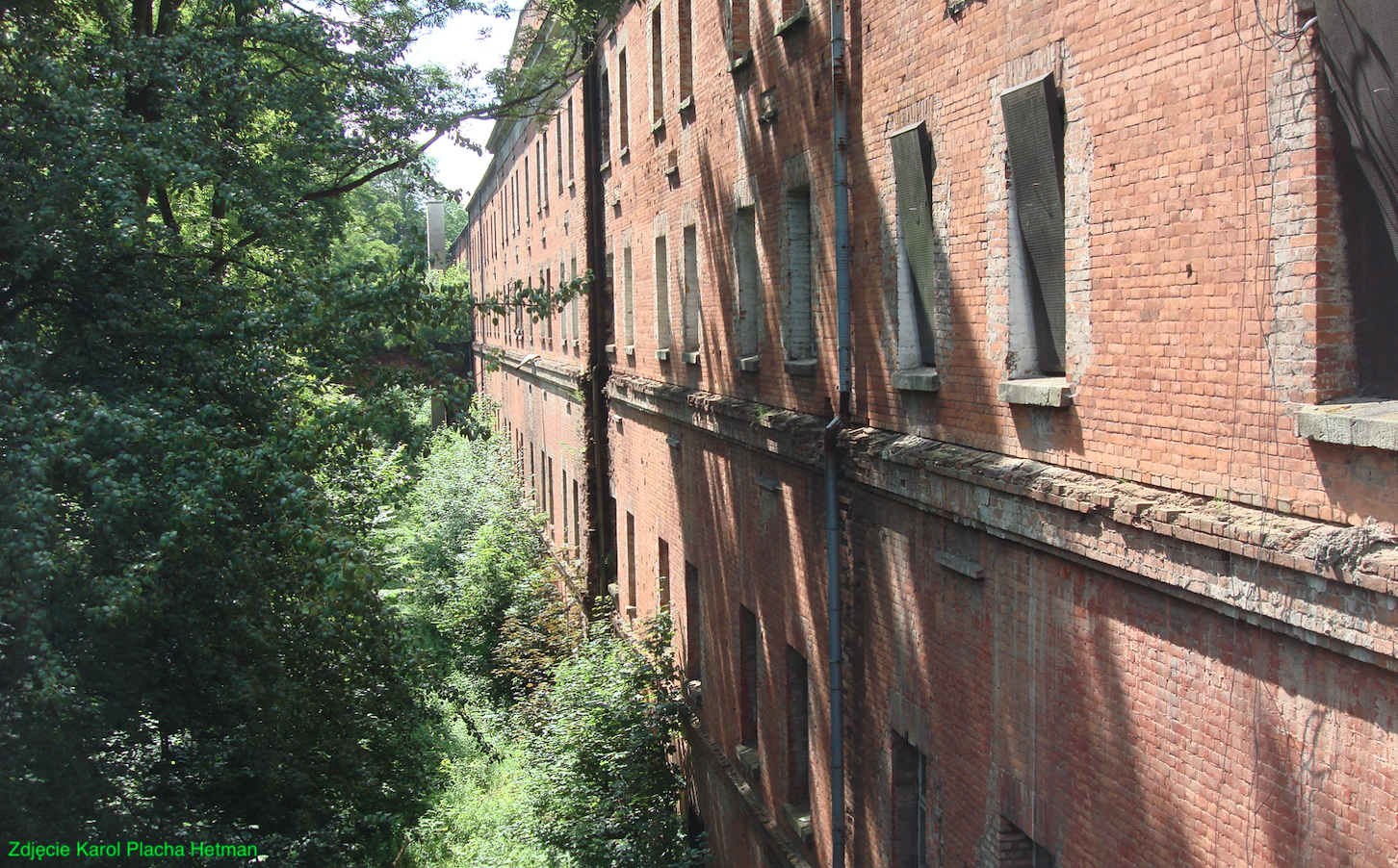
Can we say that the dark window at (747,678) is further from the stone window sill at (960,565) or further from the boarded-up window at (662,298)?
the stone window sill at (960,565)

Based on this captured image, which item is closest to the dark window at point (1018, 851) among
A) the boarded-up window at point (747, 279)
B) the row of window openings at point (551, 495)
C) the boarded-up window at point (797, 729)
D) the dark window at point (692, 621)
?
the boarded-up window at point (797, 729)

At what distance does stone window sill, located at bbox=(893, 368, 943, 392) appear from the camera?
22.0 feet

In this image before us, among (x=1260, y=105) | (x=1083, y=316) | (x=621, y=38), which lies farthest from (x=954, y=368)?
(x=621, y=38)

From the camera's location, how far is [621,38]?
53.3 ft

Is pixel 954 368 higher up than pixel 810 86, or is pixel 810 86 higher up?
pixel 810 86

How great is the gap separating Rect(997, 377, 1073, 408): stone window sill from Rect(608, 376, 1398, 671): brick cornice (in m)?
0.32

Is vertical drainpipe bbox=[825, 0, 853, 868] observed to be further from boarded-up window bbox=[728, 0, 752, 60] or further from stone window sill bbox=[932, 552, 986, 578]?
boarded-up window bbox=[728, 0, 752, 60]

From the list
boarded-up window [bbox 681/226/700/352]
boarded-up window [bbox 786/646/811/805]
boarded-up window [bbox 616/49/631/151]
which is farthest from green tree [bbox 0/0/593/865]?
boarded-up window [bbox 616/49/631/151]

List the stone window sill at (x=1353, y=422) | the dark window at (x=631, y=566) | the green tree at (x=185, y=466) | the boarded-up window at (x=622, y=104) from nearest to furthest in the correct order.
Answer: the stone window sill at (x=1353, y=422) → the green tree at (x=185, y=466) → the boarded-up window at (x=622, y=104) → the dark window at (x=631, y=566)

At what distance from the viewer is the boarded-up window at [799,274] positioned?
932 cm

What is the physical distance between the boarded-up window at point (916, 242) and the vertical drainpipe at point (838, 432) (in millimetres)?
806

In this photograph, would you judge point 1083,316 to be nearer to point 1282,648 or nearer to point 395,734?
point 1282,648

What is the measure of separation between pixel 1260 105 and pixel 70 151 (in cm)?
793

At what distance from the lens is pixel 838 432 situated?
803 cm
